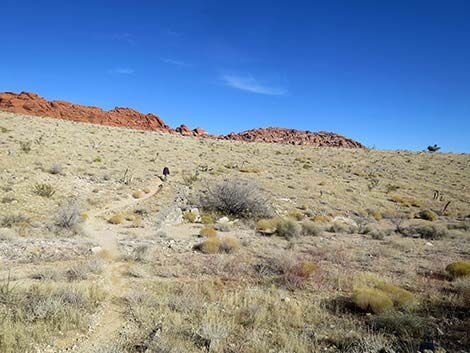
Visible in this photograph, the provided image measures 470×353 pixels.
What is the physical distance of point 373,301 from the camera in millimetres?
5824

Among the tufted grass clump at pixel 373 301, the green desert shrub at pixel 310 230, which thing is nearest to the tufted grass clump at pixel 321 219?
the green desert shrub at pixel 310 230

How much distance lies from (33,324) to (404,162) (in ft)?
171

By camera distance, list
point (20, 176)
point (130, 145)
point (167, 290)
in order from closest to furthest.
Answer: point (167, 290) < point (20, 176) < point (130, 145)

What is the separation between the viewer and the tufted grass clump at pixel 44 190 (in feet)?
56.8

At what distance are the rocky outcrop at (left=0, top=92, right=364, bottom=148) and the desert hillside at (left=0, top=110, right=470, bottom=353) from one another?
6581 cm

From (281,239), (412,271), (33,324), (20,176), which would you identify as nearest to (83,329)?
(33,324)

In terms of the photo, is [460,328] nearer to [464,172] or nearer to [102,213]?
[102,213]

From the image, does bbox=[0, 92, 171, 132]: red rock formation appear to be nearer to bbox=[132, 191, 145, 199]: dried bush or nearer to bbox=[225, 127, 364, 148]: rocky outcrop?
bbox=[225, 127, 364, 148]: rocky outcrop

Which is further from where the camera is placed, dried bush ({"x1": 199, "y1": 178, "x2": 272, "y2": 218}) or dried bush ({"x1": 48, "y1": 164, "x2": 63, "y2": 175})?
dried bush ({"x1": 48, "y1": 164, "x2": 63, "y2": 175})

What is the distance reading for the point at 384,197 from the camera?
2783 centimetres

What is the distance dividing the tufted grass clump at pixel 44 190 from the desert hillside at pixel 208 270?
86mm

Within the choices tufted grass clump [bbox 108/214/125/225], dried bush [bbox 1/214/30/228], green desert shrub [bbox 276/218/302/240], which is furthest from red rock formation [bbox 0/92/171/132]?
green desert shrub [bbox 276/218/302/240]

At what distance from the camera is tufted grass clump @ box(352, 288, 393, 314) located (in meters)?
5.79

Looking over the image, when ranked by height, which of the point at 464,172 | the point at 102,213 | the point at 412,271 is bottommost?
the point at 102,213
